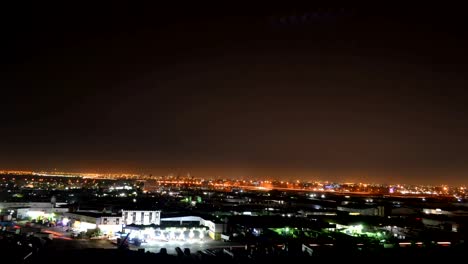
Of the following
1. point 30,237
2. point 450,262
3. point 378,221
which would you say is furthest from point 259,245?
point 378,221

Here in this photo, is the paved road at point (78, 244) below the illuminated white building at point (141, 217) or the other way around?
below

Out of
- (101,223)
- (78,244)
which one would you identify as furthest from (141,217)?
(78,244)

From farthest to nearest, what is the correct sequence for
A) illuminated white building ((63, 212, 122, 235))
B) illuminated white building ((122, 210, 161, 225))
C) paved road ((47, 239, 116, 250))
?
illuminated white building ((122, 210, 161, 225)), illuminated white building ((63, 212, 122, 235)), paved road ((47, 239, 116, 250))

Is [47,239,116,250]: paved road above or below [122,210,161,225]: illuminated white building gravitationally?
below

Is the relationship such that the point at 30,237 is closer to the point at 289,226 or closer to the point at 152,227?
the point at 152,227

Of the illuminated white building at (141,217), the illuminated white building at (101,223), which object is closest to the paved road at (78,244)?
the illuminated white building at (101,223)

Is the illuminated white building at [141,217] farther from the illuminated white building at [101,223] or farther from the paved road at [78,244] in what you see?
the paved road at [78,244]

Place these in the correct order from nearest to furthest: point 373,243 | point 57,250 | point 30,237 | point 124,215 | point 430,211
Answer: point 57,250, point 30,237, point 373,243, point 124,215, point 430,211

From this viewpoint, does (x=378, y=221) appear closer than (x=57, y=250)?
No

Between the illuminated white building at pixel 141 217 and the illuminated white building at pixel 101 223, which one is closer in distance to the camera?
the illuminated white building at pixel 101 223

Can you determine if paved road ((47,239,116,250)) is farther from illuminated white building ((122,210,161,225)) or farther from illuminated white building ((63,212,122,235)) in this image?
illuminated white building ((122,210,161,225))

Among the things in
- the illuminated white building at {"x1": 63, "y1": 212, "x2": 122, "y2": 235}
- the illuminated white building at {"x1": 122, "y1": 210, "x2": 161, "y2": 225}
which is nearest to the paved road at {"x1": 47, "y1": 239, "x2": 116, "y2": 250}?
the illuminated white building at {"x1": 63, "y1": 212, "x2": 122, "y2": 235}
